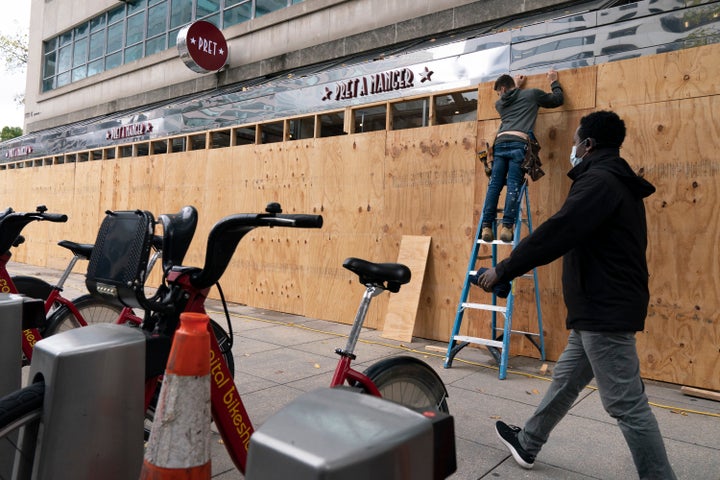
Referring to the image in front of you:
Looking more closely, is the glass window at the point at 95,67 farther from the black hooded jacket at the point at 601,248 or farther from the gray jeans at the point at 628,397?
the gray jeans at the point at 628,397

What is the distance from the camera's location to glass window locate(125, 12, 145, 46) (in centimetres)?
1847

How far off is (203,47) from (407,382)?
1358 cm

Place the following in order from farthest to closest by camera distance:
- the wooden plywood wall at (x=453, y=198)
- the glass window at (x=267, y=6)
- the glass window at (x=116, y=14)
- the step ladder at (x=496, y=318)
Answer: the glass window at (x=116, y=14), the glass window at (x=267, y=6), the step ladder at (x=496, y=318), the wooden plywood wall at (x=453, y=198)

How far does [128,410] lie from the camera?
1884 mm

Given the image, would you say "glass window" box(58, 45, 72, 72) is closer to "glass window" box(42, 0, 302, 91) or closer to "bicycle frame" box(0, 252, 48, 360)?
"glass window" box(42, 0, 302, 91)

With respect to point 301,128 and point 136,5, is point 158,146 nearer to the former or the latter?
point 301,128

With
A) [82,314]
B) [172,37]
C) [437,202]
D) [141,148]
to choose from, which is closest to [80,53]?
[172,37]

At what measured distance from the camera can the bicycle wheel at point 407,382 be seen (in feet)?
8.39

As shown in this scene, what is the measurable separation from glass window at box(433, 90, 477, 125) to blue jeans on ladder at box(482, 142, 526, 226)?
1.60m

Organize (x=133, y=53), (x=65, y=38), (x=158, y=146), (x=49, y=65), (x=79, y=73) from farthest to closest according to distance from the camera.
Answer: (x=49, y=65) < (x=65, y=38) < (x=79, y=73) < (x=133, y=53) < (x=158, y=146)

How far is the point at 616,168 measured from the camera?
8.96ft

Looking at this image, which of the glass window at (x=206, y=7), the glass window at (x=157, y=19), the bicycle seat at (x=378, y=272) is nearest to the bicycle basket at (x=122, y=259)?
the bicycle seat at (x=378, y=272)

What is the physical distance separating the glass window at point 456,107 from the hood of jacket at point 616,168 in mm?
4140

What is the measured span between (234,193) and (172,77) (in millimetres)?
9273
